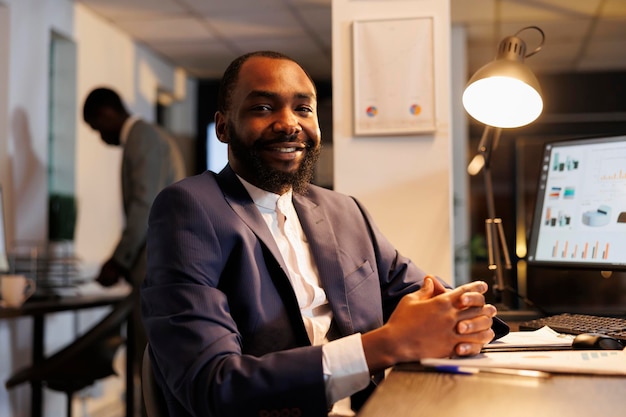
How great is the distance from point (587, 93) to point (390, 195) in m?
4.74

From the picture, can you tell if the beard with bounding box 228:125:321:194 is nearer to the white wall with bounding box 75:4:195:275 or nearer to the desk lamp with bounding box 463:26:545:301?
the desk lamp with bounding box 463:26:545:301

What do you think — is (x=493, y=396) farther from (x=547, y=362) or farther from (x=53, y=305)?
(x=53, y=305)

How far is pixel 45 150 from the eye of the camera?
4.08m

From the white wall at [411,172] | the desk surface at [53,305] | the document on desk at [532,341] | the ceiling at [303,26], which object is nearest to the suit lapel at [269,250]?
the document on desk at [532,341]

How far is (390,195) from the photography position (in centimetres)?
270

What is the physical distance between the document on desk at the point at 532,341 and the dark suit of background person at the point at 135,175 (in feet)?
7.55

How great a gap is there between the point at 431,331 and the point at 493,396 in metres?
0.21

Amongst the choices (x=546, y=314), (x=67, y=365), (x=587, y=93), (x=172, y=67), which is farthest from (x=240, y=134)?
(x=587, y=93)

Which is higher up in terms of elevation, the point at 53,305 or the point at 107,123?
the point at 107,123

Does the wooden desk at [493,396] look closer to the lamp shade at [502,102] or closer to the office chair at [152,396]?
the office chair at [152,396]

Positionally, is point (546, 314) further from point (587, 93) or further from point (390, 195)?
point (587, 93)

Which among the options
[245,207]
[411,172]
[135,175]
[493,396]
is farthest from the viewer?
[135,175]

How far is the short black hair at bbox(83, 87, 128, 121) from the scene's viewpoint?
363cm

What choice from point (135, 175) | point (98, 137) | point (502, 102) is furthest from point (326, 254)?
point (98, 137)
